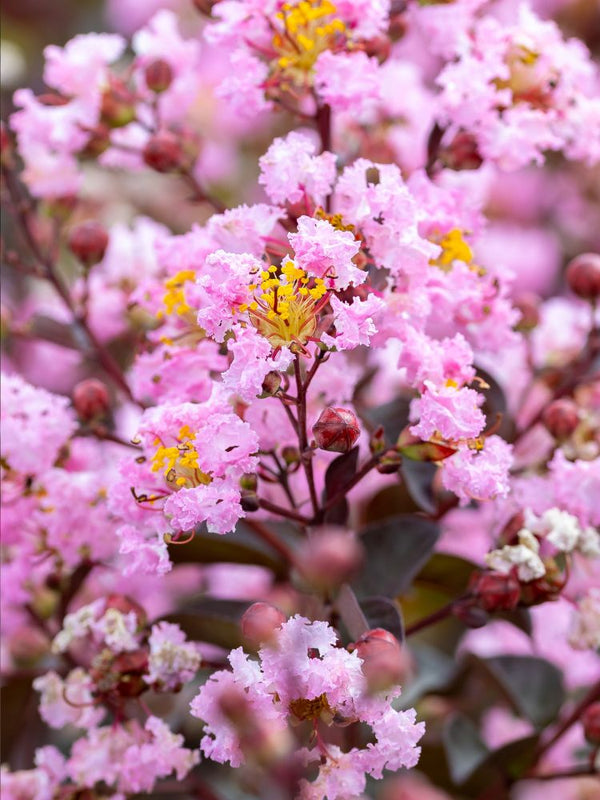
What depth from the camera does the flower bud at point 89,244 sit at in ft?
3.92

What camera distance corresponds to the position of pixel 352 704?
78 centimetres

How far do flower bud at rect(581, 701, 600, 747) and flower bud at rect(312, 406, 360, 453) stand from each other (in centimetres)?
40

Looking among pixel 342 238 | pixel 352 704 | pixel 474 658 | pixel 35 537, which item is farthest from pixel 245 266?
pixel 474 658

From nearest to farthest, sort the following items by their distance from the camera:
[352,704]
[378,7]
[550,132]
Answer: [352,704], [378,7], [550,132]

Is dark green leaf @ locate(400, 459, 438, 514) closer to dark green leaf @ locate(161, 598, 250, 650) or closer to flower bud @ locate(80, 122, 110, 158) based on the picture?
dark green leaf @ locate(161, 598, 250, 650)

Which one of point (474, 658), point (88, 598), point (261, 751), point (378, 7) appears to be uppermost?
point (378, 7)

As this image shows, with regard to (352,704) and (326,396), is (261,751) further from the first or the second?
(326,396)

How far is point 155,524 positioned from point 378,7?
1.59 feet

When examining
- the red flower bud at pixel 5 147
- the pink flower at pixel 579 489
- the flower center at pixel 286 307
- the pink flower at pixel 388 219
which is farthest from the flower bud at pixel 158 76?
the pink flower at pixel 579 489

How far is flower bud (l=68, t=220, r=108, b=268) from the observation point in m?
1.20

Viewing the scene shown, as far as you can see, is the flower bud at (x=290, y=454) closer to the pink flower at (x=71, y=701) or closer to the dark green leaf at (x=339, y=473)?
the dark green leaf at (x=339, y=473)

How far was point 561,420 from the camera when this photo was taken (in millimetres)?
1078

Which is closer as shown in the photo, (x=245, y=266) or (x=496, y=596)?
(x=245, y=266)

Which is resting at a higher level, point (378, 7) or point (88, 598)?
point (378, 7)
